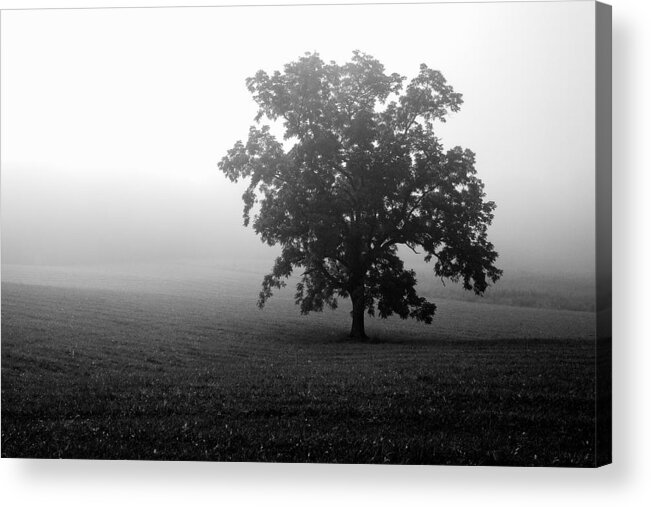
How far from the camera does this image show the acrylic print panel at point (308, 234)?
13125 mm

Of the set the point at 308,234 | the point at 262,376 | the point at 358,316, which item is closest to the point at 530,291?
the point at 358,316

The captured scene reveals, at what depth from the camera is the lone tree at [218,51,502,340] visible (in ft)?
45.2

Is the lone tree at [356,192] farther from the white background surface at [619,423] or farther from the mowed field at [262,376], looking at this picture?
the white background surface at [619,423]

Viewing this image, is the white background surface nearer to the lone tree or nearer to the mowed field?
the mowed field

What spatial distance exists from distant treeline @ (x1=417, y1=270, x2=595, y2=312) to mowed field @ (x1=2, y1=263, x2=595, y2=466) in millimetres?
167

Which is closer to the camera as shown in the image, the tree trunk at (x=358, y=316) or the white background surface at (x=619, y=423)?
the white background surface at (x=619, y=423)

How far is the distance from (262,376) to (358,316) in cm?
216

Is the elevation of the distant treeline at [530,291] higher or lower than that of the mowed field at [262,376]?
higher

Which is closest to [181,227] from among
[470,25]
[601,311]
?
[470,25]

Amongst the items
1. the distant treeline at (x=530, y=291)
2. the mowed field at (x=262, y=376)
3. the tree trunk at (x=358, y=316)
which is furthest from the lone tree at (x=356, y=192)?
the mowed field at (x=262, y=376)

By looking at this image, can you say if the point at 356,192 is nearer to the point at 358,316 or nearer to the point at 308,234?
the point at 308,234

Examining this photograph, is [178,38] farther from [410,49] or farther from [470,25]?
[470,25]

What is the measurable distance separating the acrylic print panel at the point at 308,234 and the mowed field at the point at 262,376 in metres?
0.04

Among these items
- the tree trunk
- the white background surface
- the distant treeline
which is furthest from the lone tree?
the white background surface
